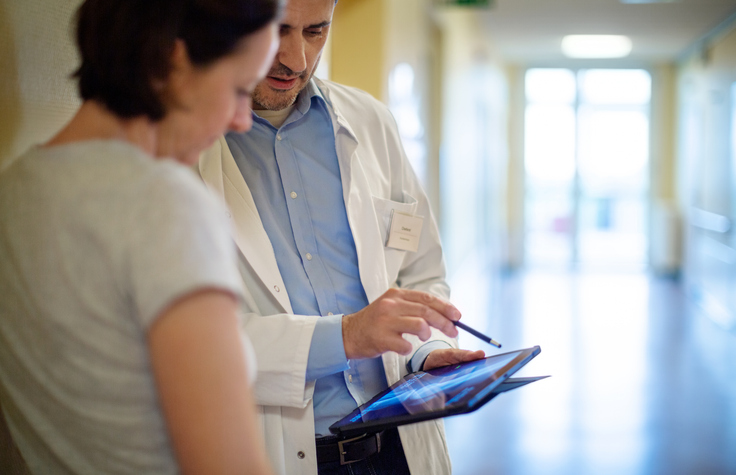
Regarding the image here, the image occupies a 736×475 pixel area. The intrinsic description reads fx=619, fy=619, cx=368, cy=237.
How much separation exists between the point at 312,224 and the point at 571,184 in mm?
10533

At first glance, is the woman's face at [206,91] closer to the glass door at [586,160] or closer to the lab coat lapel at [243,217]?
the lab coat lapel at [243,217]

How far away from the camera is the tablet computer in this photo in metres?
0.89

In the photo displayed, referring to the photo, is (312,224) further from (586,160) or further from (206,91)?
(586,160)

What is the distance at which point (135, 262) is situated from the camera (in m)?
0.59

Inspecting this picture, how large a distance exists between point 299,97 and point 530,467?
260 cm

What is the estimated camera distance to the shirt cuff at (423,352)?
1.37m

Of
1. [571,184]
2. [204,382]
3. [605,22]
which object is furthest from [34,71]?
[571,184]

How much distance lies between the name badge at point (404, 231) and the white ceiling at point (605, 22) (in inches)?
231

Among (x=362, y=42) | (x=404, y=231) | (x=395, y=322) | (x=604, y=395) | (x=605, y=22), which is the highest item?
(x=605, y=22)

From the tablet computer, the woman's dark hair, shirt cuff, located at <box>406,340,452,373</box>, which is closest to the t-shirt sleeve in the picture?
the woman's dark hair

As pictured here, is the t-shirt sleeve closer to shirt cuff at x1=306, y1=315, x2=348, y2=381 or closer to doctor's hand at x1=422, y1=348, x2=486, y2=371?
shirt cuff at x1=306, y1=315, x2=348, y2=381

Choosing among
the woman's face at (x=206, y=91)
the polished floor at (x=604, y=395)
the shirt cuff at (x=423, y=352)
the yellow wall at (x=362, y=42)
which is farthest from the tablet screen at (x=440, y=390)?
the polished floor at (x=604, y=395)

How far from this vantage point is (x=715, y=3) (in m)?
Result: 6.64

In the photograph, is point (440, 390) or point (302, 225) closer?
point (440, 390)
